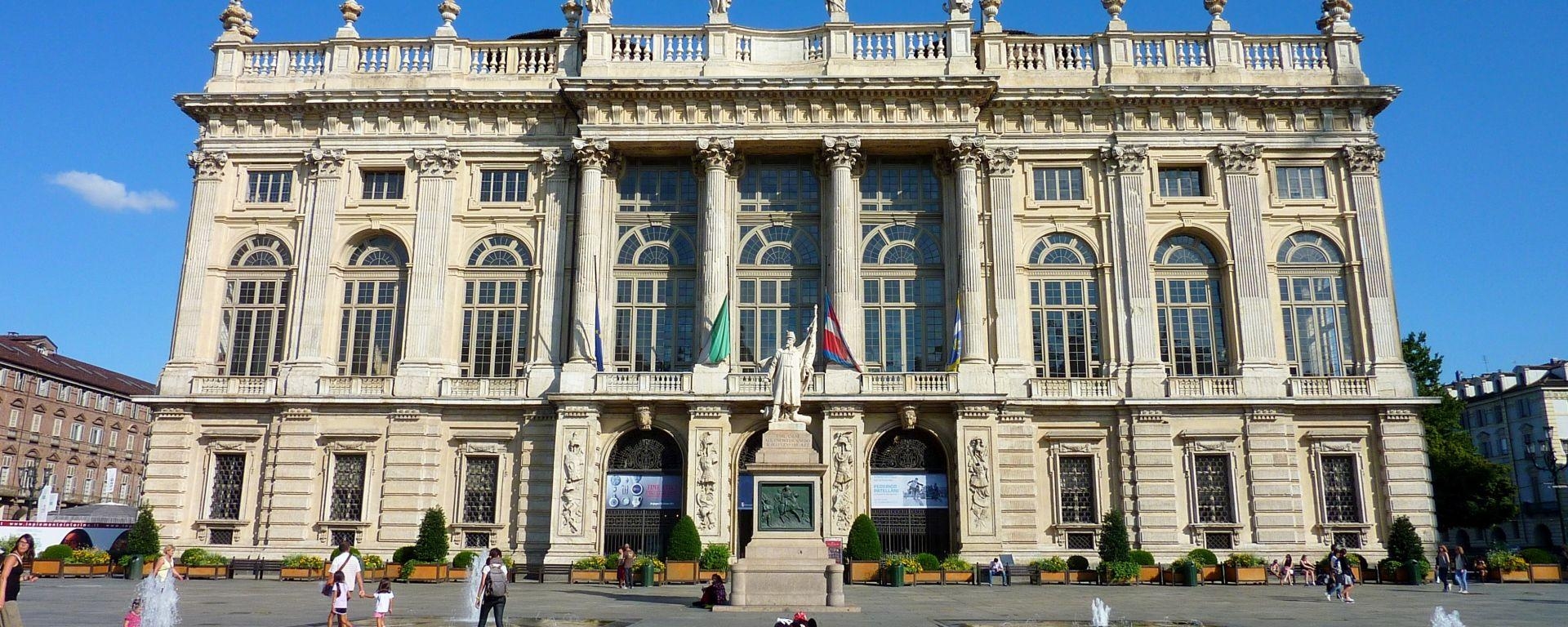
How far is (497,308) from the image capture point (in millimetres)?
35219

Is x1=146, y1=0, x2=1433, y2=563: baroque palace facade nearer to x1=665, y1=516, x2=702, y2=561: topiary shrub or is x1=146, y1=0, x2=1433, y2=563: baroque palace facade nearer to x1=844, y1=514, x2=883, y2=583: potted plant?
x1=665, y1=516, x2=702, y2=561: topiary shrub

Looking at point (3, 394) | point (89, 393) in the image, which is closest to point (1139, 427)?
point (3, 394)

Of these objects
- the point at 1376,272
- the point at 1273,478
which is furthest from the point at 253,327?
the point at 1376,272

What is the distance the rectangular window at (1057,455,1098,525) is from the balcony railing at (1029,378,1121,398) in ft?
6.18

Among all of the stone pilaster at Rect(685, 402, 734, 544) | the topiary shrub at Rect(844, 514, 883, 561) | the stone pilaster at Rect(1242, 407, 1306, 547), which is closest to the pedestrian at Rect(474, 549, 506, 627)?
the topiary shrub at Rect(844, 514, 883, 561)

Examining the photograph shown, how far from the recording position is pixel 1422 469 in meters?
32.7

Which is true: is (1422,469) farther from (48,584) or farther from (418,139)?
(48,584)

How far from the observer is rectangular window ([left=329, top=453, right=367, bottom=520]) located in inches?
1312

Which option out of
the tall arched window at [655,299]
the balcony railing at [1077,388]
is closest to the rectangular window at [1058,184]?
the balcony railing at [1077,388]

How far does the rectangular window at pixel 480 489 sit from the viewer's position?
33.4 m

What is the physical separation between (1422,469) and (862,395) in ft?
54.9

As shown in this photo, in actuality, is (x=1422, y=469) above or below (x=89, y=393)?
below

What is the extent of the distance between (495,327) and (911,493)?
14.0 meters

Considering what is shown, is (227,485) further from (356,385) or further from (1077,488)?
(1077,488)
